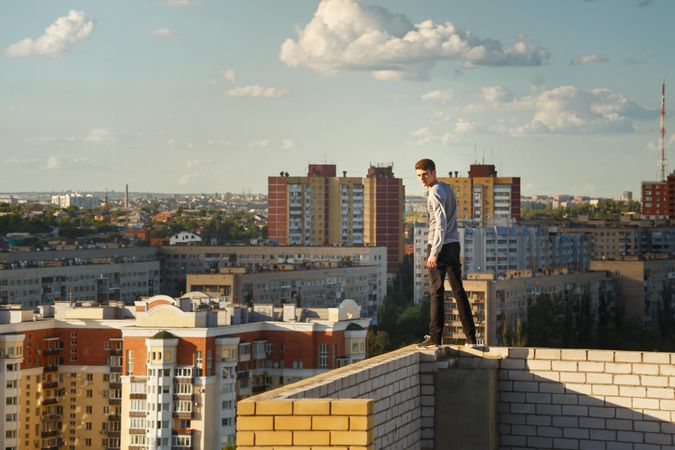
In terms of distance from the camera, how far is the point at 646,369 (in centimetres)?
693

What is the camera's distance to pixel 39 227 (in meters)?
94.3

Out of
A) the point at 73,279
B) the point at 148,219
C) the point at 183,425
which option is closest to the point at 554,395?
the point at 183,425

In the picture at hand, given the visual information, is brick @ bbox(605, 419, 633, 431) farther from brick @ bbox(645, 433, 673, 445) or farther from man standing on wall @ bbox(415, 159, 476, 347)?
man standing on wall @ bbox(415, 159, 476, 347)

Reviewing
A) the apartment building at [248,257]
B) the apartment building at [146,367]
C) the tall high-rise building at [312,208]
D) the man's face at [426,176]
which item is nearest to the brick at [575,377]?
the man's face at [426,176]

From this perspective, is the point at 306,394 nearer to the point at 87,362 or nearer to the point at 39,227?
the point at 87,362

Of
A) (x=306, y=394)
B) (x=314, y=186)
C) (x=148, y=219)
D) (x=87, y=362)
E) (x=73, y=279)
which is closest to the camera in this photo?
(x=306, y=394)

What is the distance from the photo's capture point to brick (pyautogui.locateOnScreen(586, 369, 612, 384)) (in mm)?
6980

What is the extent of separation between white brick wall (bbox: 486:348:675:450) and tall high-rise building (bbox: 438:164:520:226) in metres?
82.3

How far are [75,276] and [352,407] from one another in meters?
55.0

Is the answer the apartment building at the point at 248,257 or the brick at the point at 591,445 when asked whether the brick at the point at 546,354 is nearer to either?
the brick at the point at 591,445

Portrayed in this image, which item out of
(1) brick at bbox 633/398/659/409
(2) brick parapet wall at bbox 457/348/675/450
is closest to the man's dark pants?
(2) brick parapet wall at bbox 457/348/675/450

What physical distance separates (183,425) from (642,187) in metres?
78.8

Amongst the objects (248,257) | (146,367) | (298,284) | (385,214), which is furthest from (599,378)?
(385,214)

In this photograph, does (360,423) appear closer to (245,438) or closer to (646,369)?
(245,438)
